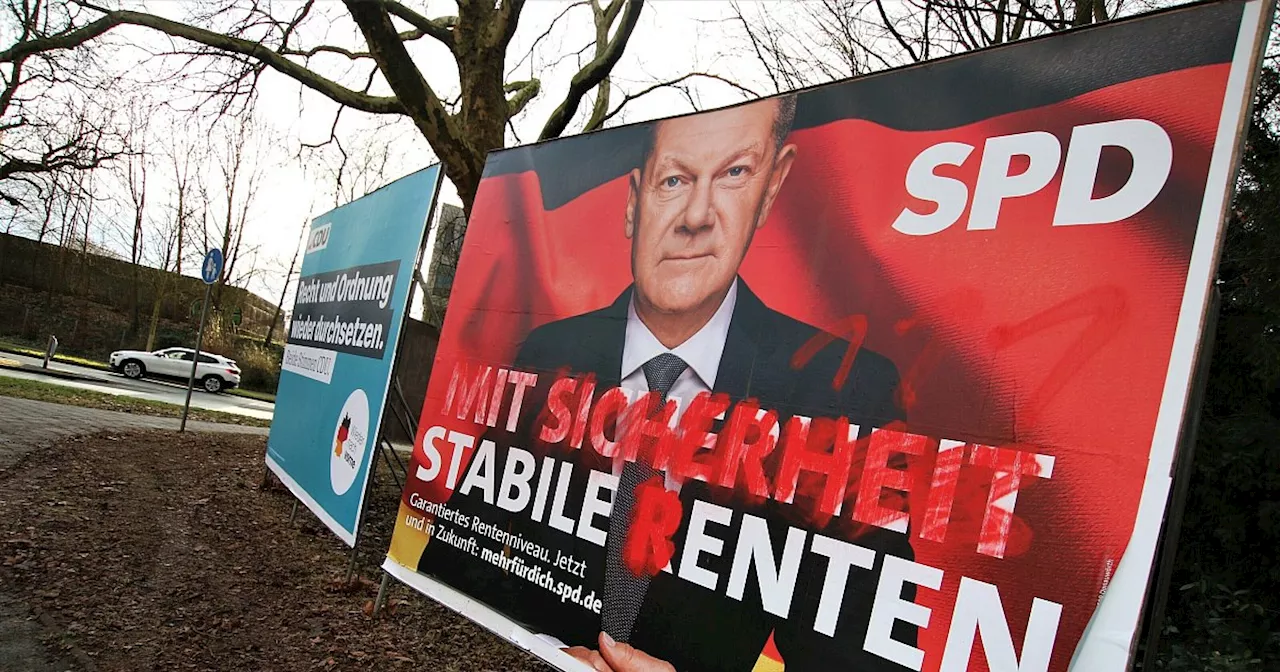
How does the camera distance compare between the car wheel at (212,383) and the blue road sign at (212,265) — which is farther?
the car wheel at (212,383)

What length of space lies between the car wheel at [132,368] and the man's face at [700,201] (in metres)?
27.6

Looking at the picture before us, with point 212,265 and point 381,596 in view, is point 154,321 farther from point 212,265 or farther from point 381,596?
point 381,596

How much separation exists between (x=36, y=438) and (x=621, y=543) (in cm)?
883

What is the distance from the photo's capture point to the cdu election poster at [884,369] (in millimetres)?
2168

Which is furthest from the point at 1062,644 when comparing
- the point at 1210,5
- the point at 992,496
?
the point at 1210,5

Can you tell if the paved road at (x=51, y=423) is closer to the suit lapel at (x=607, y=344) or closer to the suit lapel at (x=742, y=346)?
the suit lapel at (x=607, y=344)

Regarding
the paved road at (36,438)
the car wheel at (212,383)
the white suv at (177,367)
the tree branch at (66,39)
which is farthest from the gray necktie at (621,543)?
the car wheel at (212,383)

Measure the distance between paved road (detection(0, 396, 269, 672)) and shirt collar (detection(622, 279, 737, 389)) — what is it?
2972mm

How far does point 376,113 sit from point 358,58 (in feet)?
3.67

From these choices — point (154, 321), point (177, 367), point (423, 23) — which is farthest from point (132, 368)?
point (423, 23)

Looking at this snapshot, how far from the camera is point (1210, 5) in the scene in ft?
7.18

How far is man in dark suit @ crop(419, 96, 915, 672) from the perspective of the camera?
2.73m

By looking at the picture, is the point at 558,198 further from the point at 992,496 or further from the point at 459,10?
the point at 459,10

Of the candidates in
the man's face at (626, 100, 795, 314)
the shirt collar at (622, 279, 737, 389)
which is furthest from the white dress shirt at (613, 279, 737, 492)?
the man's face at (626, 100, 795, 314)
